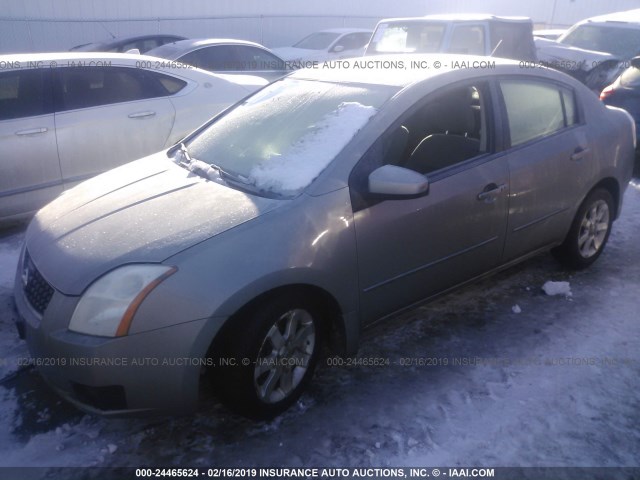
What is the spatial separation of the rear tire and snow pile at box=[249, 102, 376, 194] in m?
2.00

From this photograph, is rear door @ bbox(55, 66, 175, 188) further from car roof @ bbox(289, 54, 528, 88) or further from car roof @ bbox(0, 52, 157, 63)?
car roof @ bbox(289, 54, 528, 88)

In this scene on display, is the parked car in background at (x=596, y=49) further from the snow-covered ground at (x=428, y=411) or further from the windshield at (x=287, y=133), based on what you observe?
the windshield at (x=287, y=133)

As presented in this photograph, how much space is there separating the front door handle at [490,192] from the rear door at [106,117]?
3289 millimetres

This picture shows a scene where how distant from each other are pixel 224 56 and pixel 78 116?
516 cm

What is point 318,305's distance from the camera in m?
2.83

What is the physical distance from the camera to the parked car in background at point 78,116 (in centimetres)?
471

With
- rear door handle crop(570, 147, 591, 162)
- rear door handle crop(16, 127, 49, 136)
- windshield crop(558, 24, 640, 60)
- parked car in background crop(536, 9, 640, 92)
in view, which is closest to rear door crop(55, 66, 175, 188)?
rear door handle crop(16, 127, 49, 136)

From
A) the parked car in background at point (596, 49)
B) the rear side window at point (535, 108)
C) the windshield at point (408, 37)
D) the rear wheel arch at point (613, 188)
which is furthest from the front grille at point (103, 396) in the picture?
the parked car in background at point (596, 49)

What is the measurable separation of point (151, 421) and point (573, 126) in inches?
128

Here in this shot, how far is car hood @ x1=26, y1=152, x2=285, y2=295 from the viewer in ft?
8.14

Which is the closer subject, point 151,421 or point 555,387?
point 151,421

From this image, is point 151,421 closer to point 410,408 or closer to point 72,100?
point 410,408

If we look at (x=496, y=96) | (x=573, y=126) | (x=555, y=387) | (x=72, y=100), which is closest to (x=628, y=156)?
(x=573, y=126)

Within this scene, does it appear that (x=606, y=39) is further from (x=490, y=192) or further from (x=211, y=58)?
(x=490, y=192)
